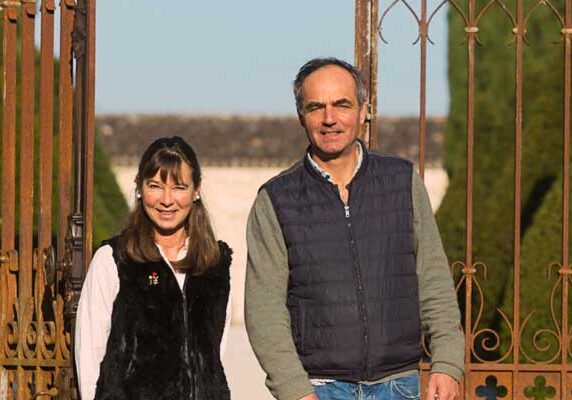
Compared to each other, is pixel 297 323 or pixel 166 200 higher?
pixel 166 200

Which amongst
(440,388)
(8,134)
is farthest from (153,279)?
(8,134)

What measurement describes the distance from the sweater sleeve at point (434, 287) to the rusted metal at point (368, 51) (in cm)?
175

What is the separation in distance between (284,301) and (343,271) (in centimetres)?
18

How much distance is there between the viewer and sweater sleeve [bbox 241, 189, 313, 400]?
341 cm

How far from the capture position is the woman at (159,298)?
3705mm

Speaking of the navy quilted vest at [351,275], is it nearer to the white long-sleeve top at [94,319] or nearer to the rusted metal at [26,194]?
the white long-sleeve top at [94,319]

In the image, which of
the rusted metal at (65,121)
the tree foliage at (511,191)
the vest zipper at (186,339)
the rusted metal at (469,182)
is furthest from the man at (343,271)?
the rusted metal at (65,121)

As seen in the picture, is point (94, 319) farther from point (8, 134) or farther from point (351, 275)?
point (8, 134)

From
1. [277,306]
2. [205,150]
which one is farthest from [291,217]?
[205,150]

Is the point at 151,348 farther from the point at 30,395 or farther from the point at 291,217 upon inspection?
the point at 30,395

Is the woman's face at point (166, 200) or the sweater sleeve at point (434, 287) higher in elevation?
the woman's face at point (166, 200)

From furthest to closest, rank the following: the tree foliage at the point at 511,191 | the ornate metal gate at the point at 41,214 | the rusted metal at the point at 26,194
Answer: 1. the tree foliage at the point at 511,191
2. the rusted metal at the point at 26,194
3. the ornate metal gate at the point at 41,214

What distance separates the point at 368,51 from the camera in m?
5.40

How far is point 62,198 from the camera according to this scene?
5.70 meters
